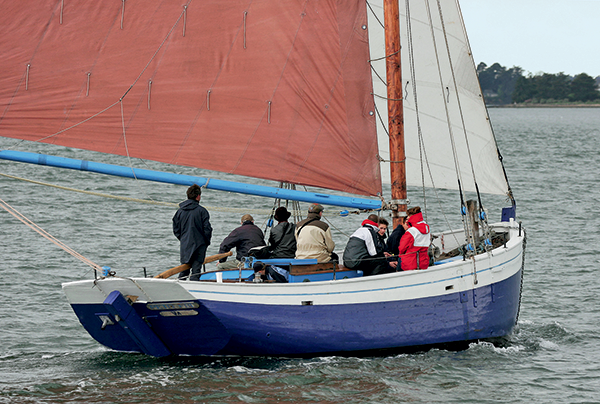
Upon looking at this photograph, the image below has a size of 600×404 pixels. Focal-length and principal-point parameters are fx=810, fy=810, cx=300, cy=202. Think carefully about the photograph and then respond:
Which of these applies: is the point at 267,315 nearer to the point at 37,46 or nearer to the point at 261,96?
the point at 261,96

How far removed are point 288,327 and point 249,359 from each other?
0.98 metres

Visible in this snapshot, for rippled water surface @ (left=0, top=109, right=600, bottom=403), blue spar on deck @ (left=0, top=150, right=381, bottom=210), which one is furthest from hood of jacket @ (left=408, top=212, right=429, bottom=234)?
rippled water surface @ (left=0, top=109, right=600, bottom=403)

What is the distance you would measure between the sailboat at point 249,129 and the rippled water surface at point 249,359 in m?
0.45

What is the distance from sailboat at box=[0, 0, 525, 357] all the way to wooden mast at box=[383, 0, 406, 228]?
0.03 m

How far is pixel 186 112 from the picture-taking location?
13.7 meters

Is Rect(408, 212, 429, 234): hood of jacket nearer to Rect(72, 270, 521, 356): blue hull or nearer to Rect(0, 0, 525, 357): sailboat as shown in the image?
Rect(0, 0, 525, 357): sailboat

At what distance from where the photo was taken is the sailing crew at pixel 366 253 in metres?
13.3

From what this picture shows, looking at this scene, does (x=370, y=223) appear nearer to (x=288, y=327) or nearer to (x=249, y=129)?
(x=288, y=327)

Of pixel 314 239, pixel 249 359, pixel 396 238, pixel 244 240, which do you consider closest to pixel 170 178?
pixel 244 240

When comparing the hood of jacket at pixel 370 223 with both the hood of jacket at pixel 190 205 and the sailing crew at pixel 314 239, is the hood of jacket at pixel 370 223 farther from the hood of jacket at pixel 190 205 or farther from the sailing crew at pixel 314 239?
the hood of jacket at pixel 190 205

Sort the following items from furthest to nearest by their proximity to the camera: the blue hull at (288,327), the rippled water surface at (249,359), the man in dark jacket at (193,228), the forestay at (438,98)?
the forestay at (438,98), the man in dark jacket at (193,228), the blue hull at (288,327), the rippled water surface at (249,359)

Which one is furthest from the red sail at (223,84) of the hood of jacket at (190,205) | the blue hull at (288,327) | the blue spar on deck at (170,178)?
the blue hull at (288,327)

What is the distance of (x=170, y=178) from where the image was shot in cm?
1291

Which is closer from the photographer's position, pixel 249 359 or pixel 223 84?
pixel 249 359
